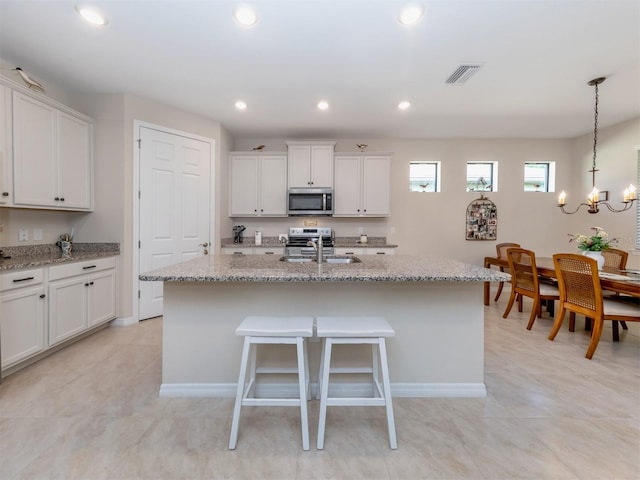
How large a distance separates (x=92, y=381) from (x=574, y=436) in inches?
123

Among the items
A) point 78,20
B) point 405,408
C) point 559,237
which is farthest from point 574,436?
point 559,237

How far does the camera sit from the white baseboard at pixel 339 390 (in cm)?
199

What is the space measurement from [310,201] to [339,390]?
307 centimetres

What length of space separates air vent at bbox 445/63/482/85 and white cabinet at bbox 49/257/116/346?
157 inches

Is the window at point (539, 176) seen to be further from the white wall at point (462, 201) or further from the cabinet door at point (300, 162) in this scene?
the cabinet door at point (300, 162)

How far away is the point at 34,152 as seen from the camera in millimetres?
2643

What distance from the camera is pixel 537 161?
16.7ft

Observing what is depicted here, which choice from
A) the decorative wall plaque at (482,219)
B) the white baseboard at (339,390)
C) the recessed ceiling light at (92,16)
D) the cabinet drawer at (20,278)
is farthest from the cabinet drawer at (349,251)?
the recessed ceiling light at (92,16)

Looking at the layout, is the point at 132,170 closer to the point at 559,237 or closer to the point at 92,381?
Result: the point at 92,381

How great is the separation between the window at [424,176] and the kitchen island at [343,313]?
11.2 feet

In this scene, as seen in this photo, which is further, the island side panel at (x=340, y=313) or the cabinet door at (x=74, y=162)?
the cabinet door at (x=74, y=162)

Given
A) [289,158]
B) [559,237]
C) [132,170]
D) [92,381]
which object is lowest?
[92,381]

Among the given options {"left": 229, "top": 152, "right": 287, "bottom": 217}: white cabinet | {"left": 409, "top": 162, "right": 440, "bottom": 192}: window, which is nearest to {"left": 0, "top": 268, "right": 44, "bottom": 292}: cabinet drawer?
{"left": 229, "top": 152, "right": 287, "bottom": 217}: white cabinet

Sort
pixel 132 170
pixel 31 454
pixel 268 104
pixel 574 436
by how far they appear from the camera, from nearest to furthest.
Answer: pixel 31 454 < pixel 574 436 < pixel 132 170 < pixel 268 104
